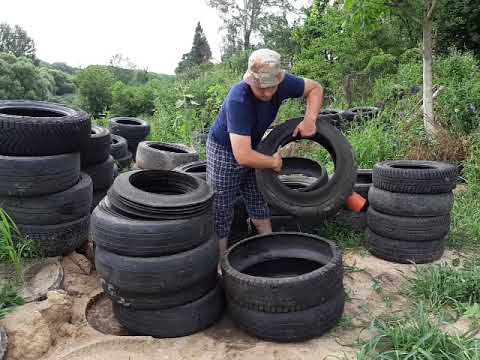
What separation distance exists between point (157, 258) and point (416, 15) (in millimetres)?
6673

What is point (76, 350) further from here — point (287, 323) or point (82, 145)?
point (82, 145)

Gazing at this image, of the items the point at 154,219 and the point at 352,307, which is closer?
the point at 154,219

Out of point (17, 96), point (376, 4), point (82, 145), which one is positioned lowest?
point (17, 96)

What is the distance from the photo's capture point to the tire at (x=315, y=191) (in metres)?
4.39

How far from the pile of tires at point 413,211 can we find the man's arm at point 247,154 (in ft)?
4.78

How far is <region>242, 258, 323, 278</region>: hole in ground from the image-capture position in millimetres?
4301

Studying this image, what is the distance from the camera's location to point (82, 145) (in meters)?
4.87

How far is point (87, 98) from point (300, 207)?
1445 cm

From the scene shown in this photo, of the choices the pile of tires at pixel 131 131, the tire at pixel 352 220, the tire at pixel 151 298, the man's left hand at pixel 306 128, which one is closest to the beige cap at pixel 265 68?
the man's left hand at pixel 306 128

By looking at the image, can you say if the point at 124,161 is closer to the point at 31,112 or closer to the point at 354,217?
the point at 31,112

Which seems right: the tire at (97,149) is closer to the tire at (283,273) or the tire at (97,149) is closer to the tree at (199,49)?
the tire at (283,273)

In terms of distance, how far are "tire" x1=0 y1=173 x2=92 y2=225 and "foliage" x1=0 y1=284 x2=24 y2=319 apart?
781 mm

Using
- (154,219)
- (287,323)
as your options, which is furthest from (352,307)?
(154,219)

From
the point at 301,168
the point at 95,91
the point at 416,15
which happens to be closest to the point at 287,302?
the point at 301,168
